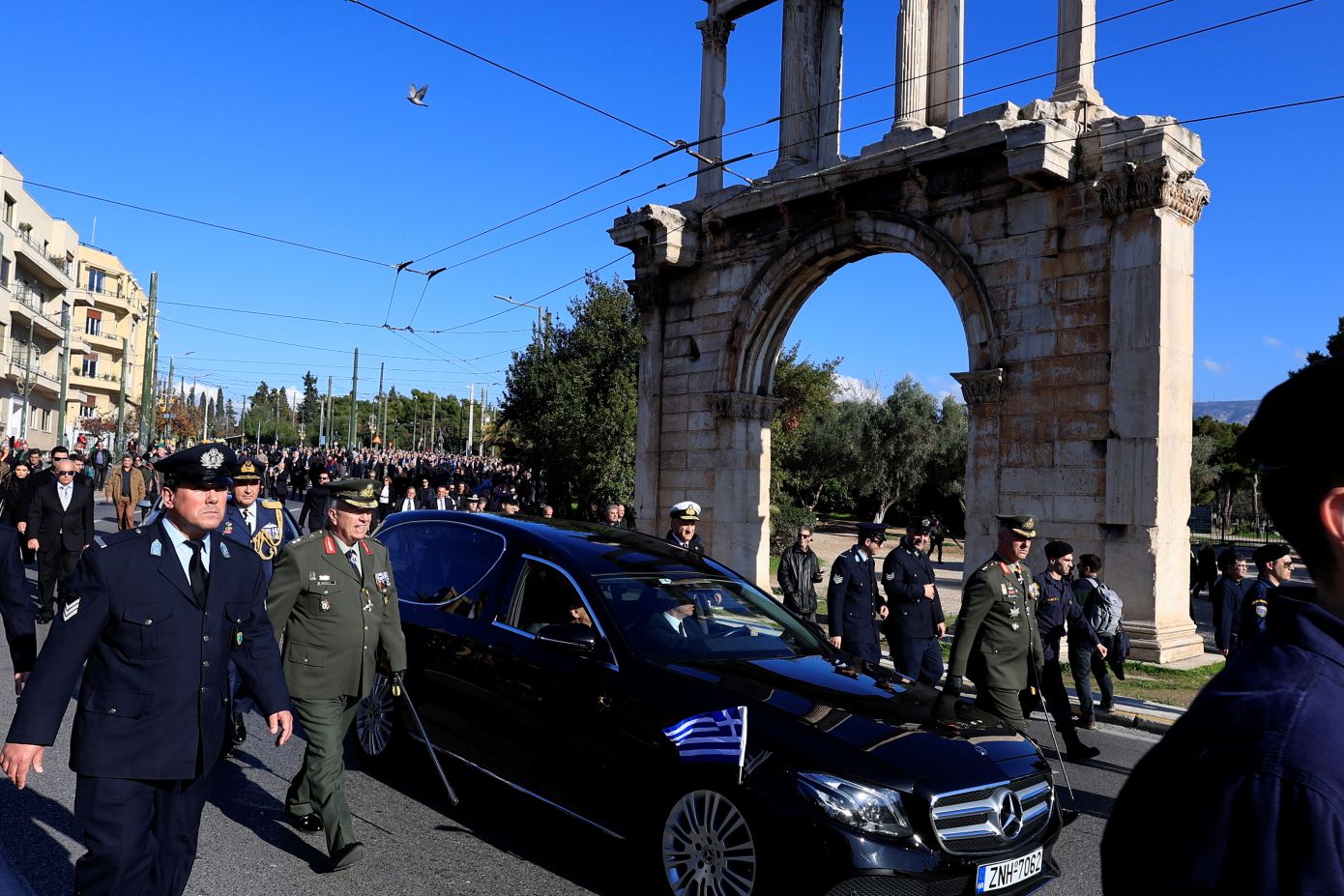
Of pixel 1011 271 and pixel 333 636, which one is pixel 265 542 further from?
pixel 1011 271

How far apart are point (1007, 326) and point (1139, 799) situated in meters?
13.1

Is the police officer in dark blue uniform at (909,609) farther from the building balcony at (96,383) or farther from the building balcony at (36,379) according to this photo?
the building balcony at (96,383)

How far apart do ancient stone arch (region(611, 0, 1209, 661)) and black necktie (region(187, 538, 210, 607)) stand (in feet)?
36.6

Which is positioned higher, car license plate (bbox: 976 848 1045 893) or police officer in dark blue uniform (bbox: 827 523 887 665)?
police officer in dark blue uniform (bbox: 827 523 887 665)

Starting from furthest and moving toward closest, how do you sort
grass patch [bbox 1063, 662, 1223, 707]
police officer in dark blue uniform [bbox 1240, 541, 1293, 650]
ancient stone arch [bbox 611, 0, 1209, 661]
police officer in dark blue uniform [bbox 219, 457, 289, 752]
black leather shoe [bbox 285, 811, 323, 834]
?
1. ancient stone arch [bbox 611, 0, 1209, 661]
2. grass patch [bbox 1063, 662, 1223, 707]
3. police officer in dark blue uniform [bbox 1240, 541, 1293, 650]
4. police officer in dark blue uniform [bbox 219, 457, 289, 752]
5. black leather shoe [bbox 285, 811, 323, 834]

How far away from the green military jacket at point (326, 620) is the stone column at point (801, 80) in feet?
44.8

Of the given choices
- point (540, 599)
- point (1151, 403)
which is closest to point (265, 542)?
point (540, 599)

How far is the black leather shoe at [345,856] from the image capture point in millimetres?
4508

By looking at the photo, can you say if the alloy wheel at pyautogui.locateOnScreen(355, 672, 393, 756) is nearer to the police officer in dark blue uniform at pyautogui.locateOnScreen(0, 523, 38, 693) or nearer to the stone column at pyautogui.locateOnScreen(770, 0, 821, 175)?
the police officer in dark blue uniform at pyautogui.locateOnScreen(0, 523, 38, 693)

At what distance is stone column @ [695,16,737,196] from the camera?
724 inches

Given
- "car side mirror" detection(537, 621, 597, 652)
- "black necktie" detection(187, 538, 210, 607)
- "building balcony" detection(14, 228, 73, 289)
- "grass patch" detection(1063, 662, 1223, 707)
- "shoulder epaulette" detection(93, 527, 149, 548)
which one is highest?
"building balcony" detection(14, 228, 73, 289)

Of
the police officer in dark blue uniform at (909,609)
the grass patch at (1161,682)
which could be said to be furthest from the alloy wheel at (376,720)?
the grass patch at (1161,682)

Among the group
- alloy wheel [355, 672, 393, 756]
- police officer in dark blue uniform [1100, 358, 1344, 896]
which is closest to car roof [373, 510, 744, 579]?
alloy wheel [355, 672, 393, 756]

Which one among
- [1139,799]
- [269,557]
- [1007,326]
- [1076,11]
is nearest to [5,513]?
[269,557]
